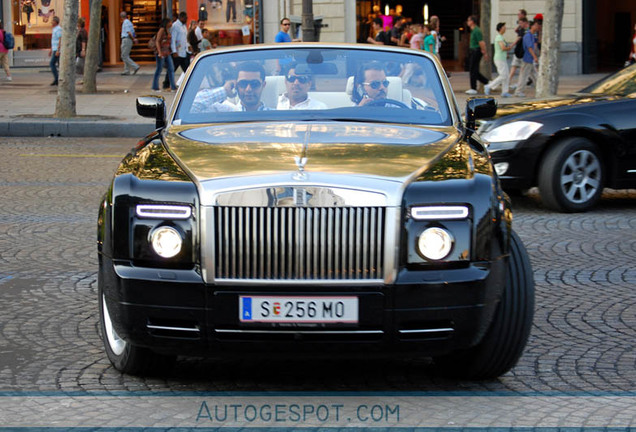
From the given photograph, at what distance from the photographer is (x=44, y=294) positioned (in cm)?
702

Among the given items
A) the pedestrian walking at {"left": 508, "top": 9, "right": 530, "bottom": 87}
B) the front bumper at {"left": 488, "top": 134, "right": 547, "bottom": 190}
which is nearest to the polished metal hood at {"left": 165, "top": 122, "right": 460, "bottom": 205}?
the front bumper at {"left": 488, "top": 134, "right": 547, "bottom": 190}

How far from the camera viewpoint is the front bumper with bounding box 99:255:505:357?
14.7 ft

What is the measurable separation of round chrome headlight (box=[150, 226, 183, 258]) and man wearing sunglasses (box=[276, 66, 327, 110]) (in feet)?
5.21

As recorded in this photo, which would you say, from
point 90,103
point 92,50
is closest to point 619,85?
point 90,103

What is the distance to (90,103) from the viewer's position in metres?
22.6

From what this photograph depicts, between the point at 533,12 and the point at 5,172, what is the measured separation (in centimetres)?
2039

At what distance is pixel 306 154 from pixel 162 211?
699mm

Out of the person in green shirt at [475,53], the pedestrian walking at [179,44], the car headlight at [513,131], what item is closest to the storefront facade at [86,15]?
the pedestrian walking at [179,44]

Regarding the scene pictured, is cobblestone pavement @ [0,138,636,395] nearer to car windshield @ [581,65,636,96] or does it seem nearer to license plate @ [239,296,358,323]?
license plate @ [239,296,358,323]

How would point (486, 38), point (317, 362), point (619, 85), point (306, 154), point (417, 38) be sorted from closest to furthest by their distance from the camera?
point (306, 154) < point (317, 362) < point (619, 85) < point (486, 38) < point (417, 38)

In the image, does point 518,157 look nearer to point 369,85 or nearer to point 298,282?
point 369,85

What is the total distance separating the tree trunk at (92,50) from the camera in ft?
78.3

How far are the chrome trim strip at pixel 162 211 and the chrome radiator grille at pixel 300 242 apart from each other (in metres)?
0.13

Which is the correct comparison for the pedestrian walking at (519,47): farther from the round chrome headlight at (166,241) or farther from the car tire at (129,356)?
the round chrome headlight at (166,241)
